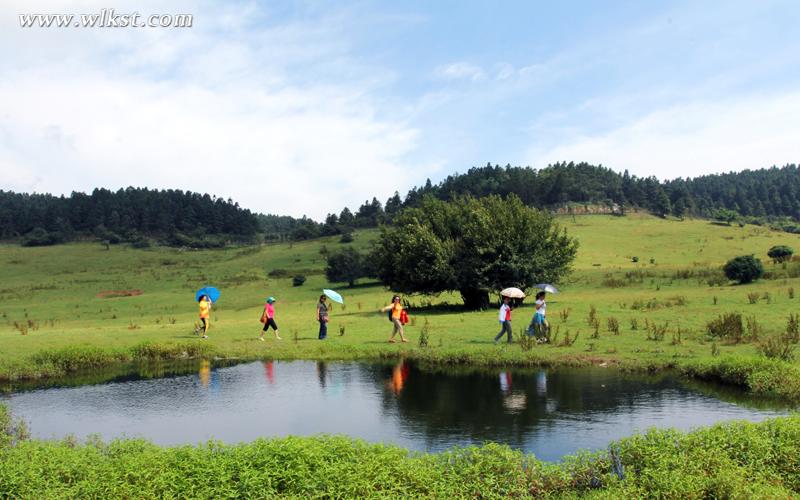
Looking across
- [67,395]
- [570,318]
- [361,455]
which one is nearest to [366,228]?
[570,318]

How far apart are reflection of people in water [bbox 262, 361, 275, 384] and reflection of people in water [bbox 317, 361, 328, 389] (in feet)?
5.77

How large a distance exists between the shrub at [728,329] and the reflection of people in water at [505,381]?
401 inches

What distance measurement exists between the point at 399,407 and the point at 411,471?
858 centimetres

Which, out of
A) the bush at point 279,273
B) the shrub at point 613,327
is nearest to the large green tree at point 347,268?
the bush at point 279,273

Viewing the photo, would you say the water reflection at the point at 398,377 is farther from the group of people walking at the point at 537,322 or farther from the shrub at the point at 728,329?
the shrub at the point at 728,329

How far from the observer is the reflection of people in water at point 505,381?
21652 millimetres

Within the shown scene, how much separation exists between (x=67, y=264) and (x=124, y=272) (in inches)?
745

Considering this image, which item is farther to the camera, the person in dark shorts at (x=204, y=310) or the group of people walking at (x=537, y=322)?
the person in dark shorts at (x=204, y=310)

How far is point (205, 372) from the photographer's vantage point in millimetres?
25938

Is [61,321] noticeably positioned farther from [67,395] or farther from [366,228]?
→ [366,228]

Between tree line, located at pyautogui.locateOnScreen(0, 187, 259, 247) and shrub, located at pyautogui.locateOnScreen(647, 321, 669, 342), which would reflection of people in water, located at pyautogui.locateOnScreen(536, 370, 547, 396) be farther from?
tree line, located at pyautogui.locateOnScreen(0, 187, 259, 247)

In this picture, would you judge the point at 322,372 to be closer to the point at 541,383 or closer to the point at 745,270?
the point at 541,383

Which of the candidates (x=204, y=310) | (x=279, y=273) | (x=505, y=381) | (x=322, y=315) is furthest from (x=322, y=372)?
(x=279, y=273)

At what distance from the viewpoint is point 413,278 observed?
47.9 m
